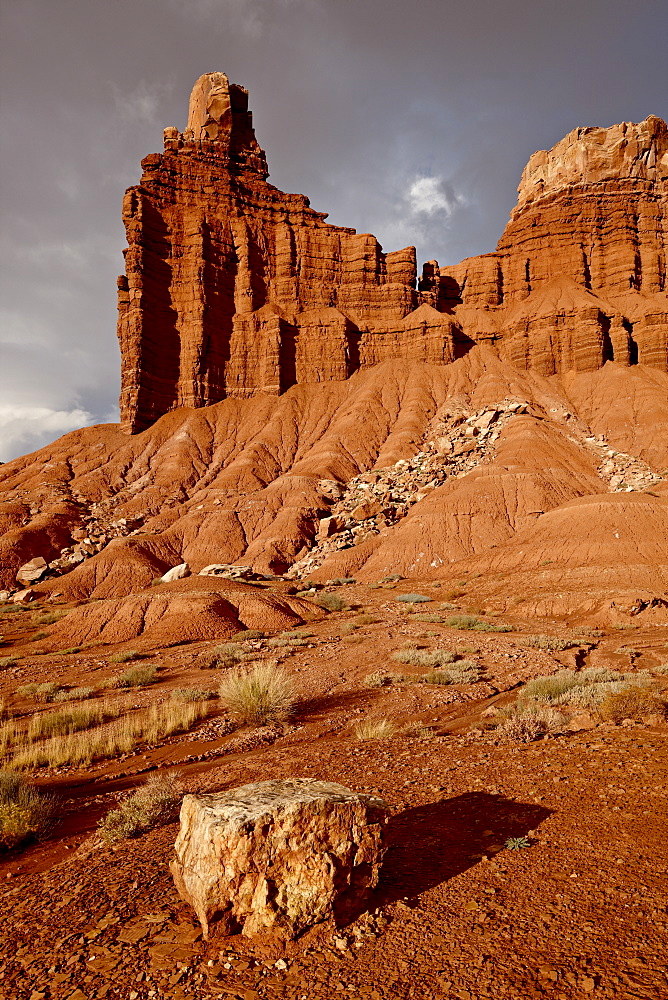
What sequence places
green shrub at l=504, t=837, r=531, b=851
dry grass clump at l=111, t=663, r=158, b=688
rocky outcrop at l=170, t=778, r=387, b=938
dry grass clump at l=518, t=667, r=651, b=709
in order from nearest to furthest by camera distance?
rocky outcrop at l=170, t=778, r=387, b=938 → green shrub at l=504, t=837, r=531, b=851 → dry grass clump at l=518, t=667, r=651, b=709 → dry grass clump at l=111, t=663, r=158, b=688

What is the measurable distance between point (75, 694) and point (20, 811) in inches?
319

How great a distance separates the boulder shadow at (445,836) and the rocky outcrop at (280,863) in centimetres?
46

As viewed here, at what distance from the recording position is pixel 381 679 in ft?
43.1

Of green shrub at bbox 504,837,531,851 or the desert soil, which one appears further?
green shrub at bbox 504,837,531,851

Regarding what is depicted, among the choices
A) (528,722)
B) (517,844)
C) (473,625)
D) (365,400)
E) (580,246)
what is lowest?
(473,625)

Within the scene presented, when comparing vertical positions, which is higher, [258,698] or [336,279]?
[336,279]

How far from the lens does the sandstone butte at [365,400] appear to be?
3803cm

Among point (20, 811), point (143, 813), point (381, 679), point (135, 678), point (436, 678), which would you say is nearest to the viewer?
point (143, 813)

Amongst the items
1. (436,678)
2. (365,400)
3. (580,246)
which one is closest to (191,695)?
(436,678)

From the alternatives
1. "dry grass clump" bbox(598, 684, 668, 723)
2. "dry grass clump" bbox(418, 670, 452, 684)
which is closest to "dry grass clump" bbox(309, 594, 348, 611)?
"dry grass clump" bbox(418, 670, 452, 684)

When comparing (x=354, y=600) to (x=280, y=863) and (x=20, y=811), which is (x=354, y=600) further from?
(x=280, y=863)

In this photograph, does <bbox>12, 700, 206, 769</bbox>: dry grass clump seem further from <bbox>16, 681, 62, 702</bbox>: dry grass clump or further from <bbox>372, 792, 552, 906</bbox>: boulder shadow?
<bbox>372, 792, 552, 906</bbox>: boulder shadow

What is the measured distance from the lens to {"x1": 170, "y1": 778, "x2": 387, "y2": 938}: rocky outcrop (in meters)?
3.45

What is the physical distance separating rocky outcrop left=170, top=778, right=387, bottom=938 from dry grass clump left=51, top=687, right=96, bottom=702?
36.0 feet
